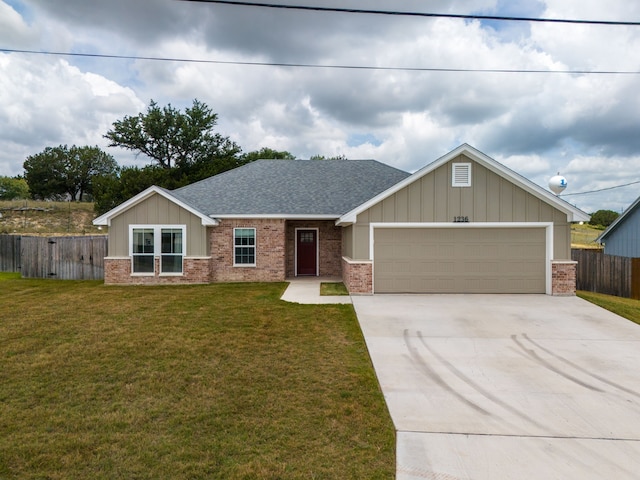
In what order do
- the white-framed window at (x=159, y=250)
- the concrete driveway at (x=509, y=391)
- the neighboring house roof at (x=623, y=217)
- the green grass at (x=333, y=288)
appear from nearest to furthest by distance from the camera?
the concrete driveway at (x=509, y=391), the green grass at (x=333, y=288), the white-framed window at (x=159, y=250), the neighboring house roof at (x=623, y=217)

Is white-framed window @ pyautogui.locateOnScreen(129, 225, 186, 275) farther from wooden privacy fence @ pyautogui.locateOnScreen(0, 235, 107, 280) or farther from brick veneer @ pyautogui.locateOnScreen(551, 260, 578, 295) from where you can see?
brick veneer @ pyautogui.locateOnScreen(551, 260, 578, 295)

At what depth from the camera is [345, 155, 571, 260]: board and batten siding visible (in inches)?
464

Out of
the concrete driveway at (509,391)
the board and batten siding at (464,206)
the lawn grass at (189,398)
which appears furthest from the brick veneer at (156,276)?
the concrete driveway at (509,391)

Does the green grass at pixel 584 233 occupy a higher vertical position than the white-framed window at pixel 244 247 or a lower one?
higher

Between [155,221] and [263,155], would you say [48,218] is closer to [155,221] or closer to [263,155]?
[263,155]

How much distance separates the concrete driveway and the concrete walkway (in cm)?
217

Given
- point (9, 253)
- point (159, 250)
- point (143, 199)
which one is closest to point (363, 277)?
point (159, 250)

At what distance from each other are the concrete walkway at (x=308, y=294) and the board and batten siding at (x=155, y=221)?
406 cm

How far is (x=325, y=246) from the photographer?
16734 mm

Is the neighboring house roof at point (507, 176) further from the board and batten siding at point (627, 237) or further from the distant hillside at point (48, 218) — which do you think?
the distant hillside at point (48, 218)

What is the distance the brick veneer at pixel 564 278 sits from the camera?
11.7 m

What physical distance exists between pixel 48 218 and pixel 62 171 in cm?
2244

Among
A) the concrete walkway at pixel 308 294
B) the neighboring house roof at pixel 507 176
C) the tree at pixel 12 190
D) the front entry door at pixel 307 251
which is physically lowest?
the concrete walkway at pixel 308 294

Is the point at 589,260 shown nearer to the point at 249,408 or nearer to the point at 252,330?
the point at 252,330
